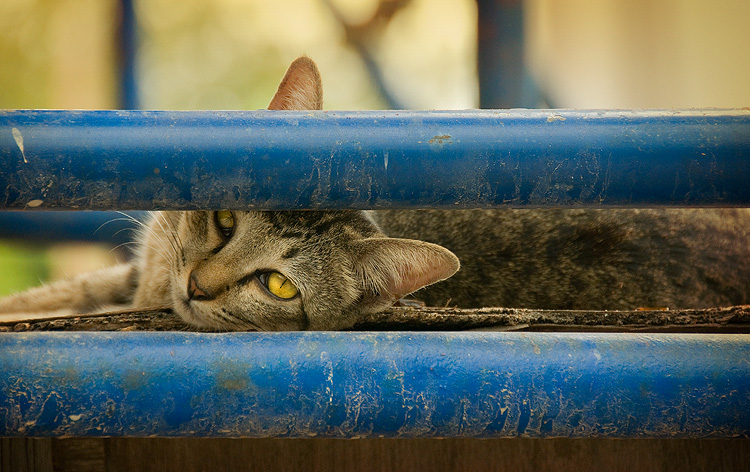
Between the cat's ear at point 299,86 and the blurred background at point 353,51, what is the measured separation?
9.04ft

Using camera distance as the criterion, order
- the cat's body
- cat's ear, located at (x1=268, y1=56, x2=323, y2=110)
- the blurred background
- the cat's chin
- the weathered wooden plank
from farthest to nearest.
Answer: the blurred background → the cat's body → cat's ear, located at (x1=268, y1=56, x2=323, y2=110) → the cat's chin → the weathered wooden plank

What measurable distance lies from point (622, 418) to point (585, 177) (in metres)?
0.37

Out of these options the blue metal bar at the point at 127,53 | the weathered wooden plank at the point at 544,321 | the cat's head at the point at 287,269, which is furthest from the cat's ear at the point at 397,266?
the blue metal bar at the point at 127,53

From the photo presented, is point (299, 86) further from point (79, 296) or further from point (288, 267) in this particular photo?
point (79, 296)

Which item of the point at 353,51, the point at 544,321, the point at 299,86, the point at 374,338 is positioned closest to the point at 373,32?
the point at 353,51

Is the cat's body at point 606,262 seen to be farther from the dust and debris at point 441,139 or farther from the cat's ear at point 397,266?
the dust and debris at point 441,139

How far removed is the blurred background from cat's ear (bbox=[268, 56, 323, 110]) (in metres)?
2.75

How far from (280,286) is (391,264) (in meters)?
0.32

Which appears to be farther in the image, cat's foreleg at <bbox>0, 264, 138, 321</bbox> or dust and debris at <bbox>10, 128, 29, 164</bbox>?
cat's foreleg at <bbox>0, 264, 138, 321</bbox>

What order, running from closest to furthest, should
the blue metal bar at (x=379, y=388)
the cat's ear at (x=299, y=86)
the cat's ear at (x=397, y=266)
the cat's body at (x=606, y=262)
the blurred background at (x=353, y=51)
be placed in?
the blue metal bar at (x=379, y=388), the cat's ear at (x=397, y=266), the cat's ear at (x=299, y=86), the cat's body at (x=606, y=262), the blurred background at (x=353, y=51)

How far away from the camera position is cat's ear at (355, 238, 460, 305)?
4.70 feet

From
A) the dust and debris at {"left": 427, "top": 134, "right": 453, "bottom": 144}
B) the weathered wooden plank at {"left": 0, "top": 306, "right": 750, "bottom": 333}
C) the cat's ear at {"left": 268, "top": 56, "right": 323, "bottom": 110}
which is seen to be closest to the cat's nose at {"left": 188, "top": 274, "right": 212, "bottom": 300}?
the weathered wooden plank at {"left": 0, "top": 306, "right": 750, "bottom": 333}

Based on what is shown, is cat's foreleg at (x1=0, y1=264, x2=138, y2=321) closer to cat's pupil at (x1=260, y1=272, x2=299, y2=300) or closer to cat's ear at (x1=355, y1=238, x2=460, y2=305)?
cat's pupil at (x1=260, y1=272, x2=299, y2=300)

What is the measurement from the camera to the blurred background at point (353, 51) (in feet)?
14.2
